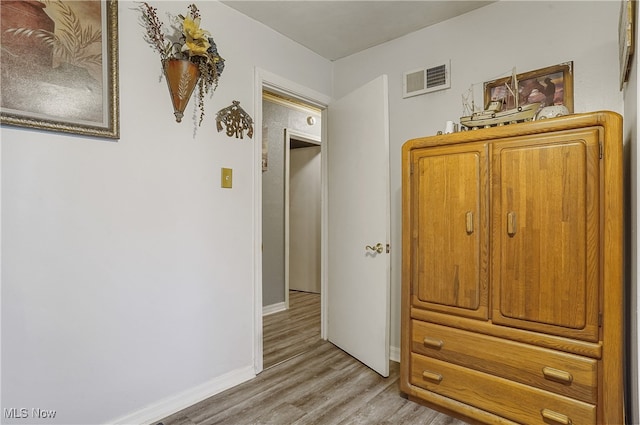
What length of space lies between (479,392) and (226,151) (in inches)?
79.5

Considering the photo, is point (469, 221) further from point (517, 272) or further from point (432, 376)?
point (432, 376)

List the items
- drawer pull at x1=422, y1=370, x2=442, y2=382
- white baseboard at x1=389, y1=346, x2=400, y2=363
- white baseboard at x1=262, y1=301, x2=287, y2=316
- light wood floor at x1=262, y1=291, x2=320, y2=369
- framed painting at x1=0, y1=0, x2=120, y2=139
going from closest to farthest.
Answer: framed painting at x1=0, y1=0, x2=120, y2=139
drawer pull at x1=422, y1=370, x2=442, y2=382
white baseboard at x1=389, y1=346, x2=400, y2=363
light wood floor at x1=262, y1=291, x2=320, y2=369
white baseboard at x1=262, y1=301, x2=287, y2=316

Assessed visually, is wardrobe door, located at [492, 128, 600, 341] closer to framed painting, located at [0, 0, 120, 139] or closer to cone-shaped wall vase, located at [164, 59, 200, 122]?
cone-shaped wall vase, located at [164, 59, 200, 122]

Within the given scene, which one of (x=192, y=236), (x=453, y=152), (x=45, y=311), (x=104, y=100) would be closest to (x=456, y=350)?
(x=453, y=152)

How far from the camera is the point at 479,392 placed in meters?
1.82

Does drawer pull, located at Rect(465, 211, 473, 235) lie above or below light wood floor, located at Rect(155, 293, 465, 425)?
above

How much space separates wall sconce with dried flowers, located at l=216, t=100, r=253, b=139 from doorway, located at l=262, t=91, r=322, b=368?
1559 mm

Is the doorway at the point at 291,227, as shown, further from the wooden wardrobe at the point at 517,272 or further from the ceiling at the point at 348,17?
the wooden wardrobe at the point at 517,272

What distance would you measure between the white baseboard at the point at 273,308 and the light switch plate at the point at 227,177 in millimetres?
2064

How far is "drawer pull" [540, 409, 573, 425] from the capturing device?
1561 millimetres

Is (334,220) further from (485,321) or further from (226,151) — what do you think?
(485,321)

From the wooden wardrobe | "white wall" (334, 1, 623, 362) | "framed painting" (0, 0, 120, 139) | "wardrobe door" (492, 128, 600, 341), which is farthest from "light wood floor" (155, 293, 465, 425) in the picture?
"framed painting" (0, 0, 120, 139)

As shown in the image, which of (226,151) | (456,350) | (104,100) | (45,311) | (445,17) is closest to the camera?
(45,311)

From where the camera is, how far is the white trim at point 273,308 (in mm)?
3900
